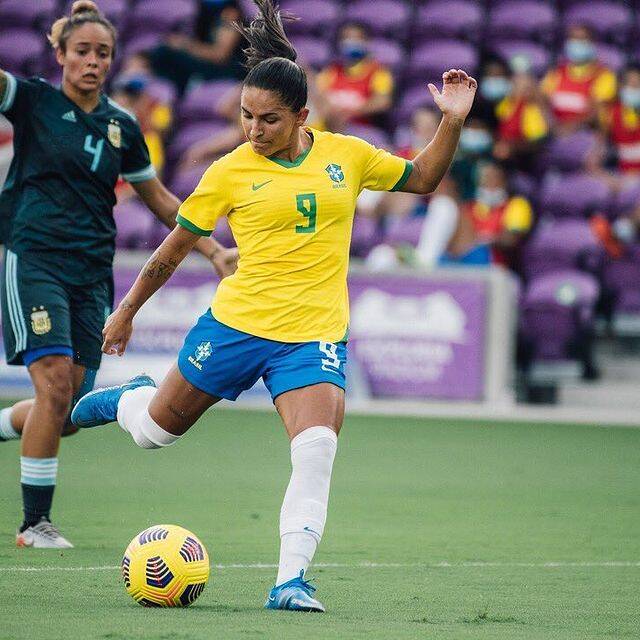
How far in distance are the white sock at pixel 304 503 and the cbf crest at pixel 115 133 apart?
236 cm

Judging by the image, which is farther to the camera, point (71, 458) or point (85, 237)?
point (71, 458)

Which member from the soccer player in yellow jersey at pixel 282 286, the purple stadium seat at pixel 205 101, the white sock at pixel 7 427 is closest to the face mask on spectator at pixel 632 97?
the purple stadium seat at pixel 205 101

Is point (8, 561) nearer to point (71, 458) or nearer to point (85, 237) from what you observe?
point (85, 237)

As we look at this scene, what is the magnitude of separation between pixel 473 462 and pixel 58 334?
4.68 meters

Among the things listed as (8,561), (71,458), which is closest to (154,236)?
(71,458)

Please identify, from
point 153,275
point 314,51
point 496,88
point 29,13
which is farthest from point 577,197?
point 153,275

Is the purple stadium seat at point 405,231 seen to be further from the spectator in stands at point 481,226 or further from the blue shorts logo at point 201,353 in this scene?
the blue shorts logo at point 201,353

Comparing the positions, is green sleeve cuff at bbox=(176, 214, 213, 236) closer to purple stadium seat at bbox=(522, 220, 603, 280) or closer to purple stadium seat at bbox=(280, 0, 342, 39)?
purple stadium seat at bbox=(522, 220, 603, 280)

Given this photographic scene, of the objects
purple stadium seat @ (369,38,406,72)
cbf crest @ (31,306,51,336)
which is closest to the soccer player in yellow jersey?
cbf crest @ (31,306,51,336)

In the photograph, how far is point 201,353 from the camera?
5.61 meters

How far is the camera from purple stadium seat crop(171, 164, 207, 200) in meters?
16.3

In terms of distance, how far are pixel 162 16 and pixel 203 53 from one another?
72.2 inches

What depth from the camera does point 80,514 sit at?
26.2ft

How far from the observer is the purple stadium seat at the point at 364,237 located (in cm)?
1532
